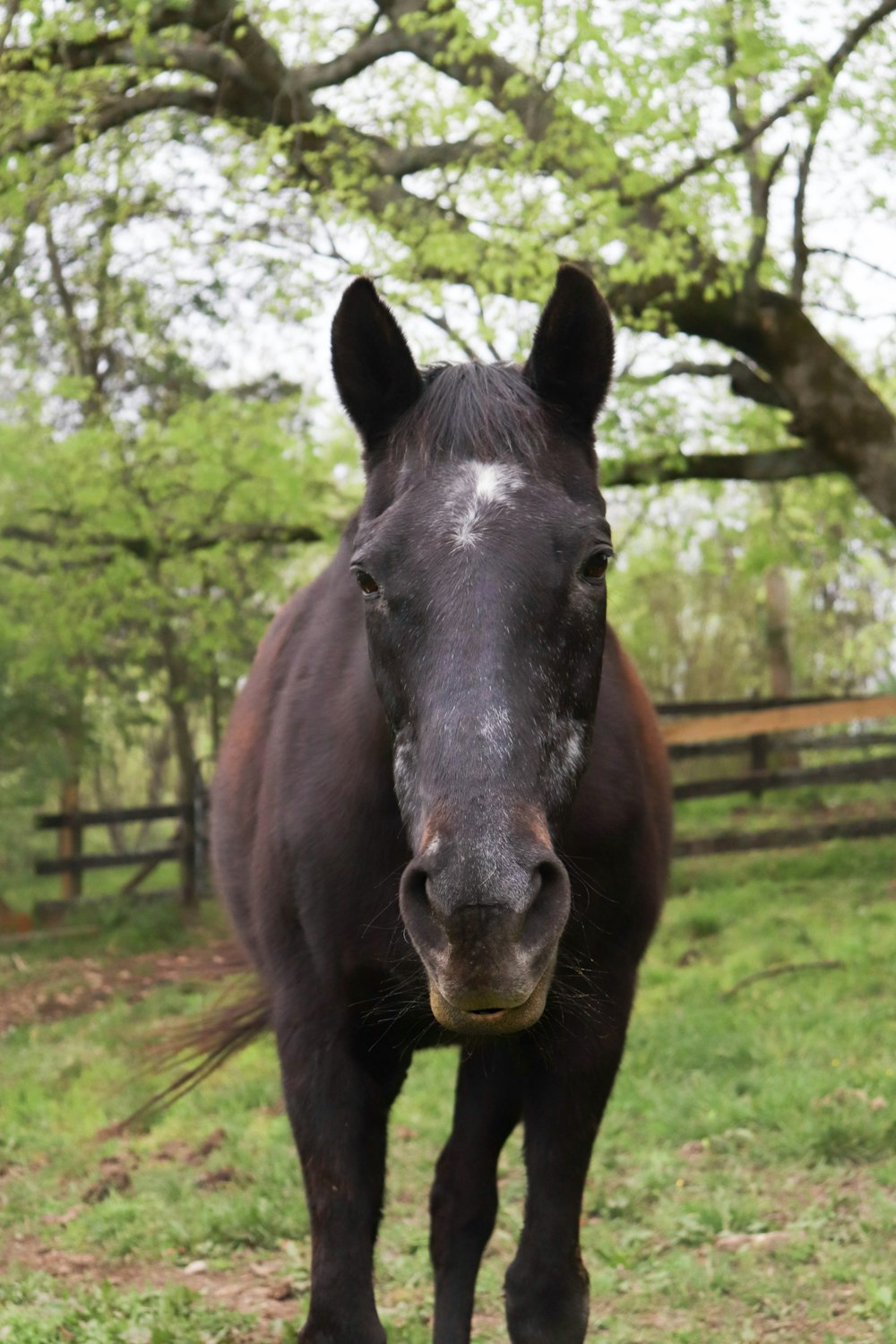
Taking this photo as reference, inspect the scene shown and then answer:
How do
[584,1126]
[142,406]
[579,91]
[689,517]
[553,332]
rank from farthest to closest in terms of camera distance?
[689,517], [142,406], [579,91], [584,1126], [553,332]

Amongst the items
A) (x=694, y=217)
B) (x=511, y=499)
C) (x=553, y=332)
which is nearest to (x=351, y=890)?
(x=511, y=499)

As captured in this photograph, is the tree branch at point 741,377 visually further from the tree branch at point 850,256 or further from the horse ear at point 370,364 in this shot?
the horse ear at point 370,364

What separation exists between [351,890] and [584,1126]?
83cm

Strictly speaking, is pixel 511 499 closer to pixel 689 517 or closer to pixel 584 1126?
pixel 584 1126

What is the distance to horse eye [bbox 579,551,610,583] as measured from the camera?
2.62 m

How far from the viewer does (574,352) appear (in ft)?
9.61

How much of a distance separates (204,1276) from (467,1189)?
1.91 m

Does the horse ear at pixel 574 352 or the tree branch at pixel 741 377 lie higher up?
the tree branch at pixel 741 377

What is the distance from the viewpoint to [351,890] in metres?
3.08

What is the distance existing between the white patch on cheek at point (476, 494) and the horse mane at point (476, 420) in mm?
49

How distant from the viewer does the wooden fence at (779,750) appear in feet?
45.2

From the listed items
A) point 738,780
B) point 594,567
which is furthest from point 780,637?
point 594,567

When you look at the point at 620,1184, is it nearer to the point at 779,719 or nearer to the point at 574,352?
the point at 574,352

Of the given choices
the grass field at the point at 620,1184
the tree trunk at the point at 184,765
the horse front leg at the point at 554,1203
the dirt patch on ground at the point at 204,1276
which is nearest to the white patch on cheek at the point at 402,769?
the horse front leg at the point at 554,1203
